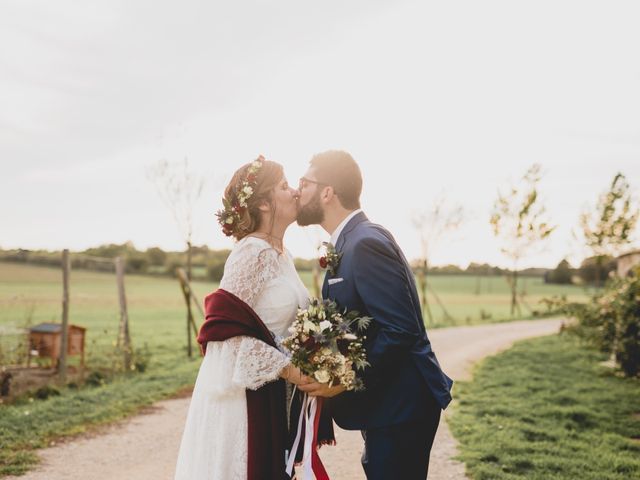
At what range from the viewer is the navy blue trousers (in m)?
3.23

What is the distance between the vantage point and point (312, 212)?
12.4ft

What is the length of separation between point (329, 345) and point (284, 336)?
1.93ft

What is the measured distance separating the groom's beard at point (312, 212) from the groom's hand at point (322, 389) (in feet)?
3.55

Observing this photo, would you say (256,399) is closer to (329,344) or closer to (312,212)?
(329,344)

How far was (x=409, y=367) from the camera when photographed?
331 cm

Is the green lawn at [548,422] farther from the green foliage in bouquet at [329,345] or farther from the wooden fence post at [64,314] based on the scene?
the wooden fence post at [64,314]

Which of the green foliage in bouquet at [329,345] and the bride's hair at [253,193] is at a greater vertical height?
the bride's hair at [253,193]

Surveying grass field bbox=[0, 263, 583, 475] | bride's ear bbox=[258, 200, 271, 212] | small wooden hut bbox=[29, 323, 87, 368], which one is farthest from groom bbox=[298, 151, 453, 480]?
small wooden hut bbox=[29, 323, 87, 368]

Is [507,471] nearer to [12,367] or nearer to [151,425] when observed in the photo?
[151,425]

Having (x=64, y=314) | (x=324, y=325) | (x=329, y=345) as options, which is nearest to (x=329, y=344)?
(x=329, y=345)

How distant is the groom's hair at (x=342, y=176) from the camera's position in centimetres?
369

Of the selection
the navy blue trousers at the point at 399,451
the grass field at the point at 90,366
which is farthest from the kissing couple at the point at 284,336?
the grass field at the point at 90,366

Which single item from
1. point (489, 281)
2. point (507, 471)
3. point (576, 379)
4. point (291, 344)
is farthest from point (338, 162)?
point (489, 281)

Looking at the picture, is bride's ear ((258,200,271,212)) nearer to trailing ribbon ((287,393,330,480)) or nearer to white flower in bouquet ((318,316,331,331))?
white flower in bouquet ((318,316,331,331))
